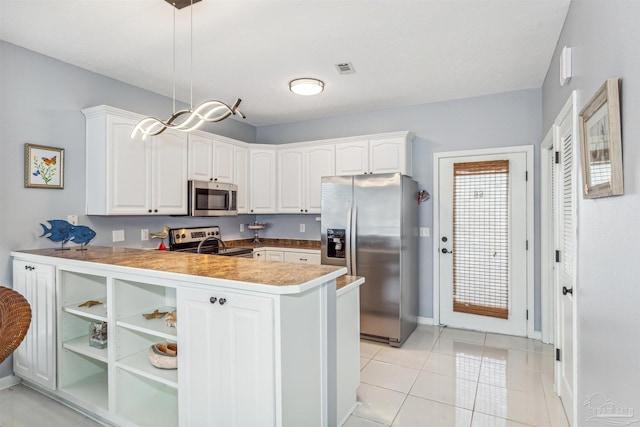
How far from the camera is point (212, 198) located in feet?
13.1

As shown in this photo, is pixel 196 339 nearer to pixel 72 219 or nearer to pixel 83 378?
pixel 83 378

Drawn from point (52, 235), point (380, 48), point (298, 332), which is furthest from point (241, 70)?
point (298, 332)

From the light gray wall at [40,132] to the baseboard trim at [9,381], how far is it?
4 cm

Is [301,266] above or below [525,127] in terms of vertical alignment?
below

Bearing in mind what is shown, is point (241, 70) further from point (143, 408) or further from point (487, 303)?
point (487, 303)

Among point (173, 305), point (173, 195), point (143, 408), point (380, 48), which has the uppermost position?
point (380, 48)

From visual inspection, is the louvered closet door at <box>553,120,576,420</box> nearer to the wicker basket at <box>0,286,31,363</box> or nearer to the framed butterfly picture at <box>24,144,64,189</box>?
the wicker basket at <box>0,286,31,363</box>

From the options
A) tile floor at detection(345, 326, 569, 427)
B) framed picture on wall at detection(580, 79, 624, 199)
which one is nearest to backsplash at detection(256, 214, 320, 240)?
Result: tile floor at detection(345, 326, 569, 427)

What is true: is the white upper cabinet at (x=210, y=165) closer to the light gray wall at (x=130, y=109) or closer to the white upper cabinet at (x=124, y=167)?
the white upper cabinet at (x=124, y=167)

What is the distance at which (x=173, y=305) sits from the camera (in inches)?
99.8

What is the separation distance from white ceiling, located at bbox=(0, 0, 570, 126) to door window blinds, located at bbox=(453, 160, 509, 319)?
Result: 0.91 m

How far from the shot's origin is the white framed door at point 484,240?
146 inches

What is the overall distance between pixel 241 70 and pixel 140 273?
82.5 inches

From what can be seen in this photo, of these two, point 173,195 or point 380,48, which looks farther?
point 173,195
